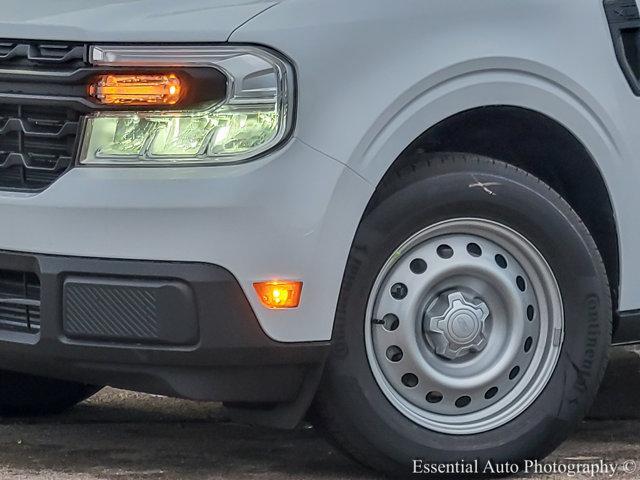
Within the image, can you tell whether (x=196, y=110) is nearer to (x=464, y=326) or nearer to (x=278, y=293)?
(x=278, y=293)

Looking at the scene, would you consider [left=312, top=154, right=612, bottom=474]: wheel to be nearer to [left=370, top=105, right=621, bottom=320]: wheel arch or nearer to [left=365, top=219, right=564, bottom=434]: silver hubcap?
[left=365, top=219, right=564, bottom=434]: silver hubcap

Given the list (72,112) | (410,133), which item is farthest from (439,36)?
(72,112)

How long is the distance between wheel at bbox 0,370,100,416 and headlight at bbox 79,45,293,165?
159 cm

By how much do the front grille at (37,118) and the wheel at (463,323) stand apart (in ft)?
2.68

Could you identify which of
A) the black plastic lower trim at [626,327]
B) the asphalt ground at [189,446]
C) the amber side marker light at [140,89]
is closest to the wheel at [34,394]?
the asphalt ground at [189,446]

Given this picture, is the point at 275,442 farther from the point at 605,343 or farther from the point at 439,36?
the point at 439,36

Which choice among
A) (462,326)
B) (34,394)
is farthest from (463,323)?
(34,394)

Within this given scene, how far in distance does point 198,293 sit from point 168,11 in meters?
0.72

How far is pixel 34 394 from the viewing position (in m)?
5.44

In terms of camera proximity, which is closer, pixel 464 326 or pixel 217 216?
pixel 217 216

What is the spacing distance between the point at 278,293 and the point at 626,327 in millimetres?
1183

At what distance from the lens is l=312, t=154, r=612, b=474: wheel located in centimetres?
426

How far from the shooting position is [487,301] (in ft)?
14.4

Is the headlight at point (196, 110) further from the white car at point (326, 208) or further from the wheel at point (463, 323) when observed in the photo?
the wheel at point (463, 323)
